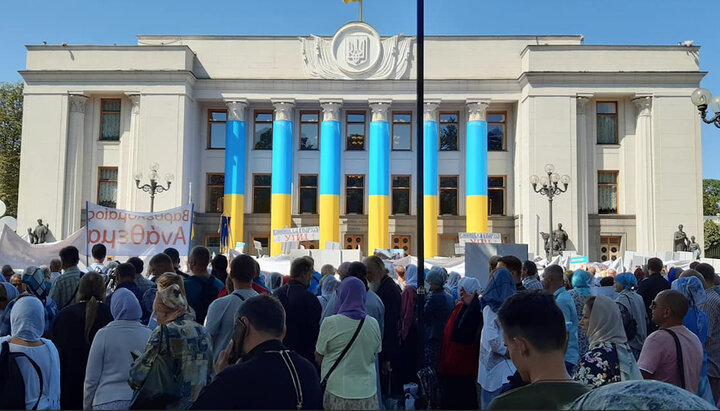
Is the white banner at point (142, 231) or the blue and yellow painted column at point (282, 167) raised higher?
the blue and yellow painted column at point (282, 167)

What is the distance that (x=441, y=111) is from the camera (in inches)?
1437

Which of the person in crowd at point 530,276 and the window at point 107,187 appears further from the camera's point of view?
the window at point 107,187

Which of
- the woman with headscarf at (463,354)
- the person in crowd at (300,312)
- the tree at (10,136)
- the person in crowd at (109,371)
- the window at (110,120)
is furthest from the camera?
the tree at (10,136)

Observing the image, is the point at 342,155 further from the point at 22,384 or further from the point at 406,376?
the point at 22,384

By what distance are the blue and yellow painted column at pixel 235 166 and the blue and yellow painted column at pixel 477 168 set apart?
12819 millimetres

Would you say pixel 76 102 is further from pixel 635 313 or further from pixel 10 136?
pixel 635 313

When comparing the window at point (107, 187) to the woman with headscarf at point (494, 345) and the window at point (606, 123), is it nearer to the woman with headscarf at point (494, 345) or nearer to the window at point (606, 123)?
the window at point (606, 123)

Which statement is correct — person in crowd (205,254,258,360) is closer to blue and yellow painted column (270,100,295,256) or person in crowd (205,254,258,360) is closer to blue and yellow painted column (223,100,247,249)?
blue and yellow painted column (270,100,295,256)

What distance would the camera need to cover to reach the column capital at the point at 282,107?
3456cm

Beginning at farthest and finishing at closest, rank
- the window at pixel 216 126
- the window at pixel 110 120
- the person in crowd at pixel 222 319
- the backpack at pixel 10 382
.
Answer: the window at pixel 216 126 → the window at pixel 110 120 → the person in crowd at pixel 222 319 → the backpack at pixel 10 382

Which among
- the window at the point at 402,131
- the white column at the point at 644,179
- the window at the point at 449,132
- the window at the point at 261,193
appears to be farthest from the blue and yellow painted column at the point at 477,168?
the window at the point at 261,193

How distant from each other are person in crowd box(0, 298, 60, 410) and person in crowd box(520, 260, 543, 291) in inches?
193

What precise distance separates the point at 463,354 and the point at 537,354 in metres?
4.25

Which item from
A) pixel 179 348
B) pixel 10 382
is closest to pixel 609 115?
pixel 179 348
